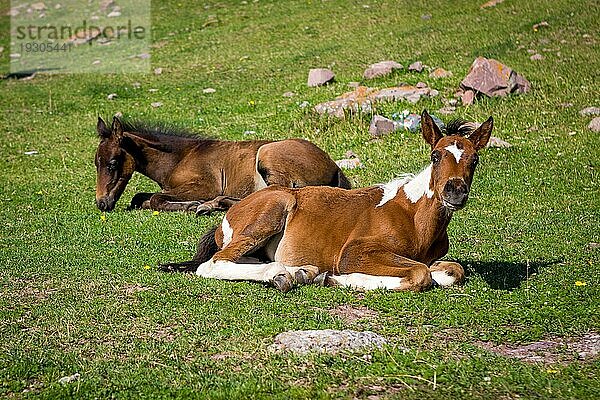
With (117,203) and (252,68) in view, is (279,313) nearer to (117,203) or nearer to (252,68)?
(117,203)

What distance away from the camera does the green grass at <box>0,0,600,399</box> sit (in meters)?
6.21

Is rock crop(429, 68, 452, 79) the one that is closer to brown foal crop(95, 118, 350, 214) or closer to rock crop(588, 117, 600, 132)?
rock crop(588, 117, 600, 132)

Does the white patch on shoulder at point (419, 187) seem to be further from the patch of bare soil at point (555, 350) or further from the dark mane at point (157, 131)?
the dark mane at point (157, 131)

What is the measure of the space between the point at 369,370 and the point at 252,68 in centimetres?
1770

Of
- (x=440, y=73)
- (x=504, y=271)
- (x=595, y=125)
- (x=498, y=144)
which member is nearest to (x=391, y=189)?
(x=504, y=271)

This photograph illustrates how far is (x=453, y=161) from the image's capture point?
7.98 metres

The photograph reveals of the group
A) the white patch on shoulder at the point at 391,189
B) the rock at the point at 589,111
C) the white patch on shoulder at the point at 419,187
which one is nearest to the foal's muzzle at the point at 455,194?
the white patch on shoulder at the point at 419,187

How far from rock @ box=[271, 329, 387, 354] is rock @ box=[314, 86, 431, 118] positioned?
10.9 metres

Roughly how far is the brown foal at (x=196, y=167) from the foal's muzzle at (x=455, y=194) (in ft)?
17.1

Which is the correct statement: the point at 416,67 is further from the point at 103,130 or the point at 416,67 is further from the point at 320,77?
the point at 103,130

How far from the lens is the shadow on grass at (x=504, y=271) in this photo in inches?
340

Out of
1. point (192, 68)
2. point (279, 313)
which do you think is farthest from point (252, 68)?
point (279, 313)

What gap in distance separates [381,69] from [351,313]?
13.4 metres

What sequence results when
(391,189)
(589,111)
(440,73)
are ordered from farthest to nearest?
(440,73) → (589,111) → (391,189)
